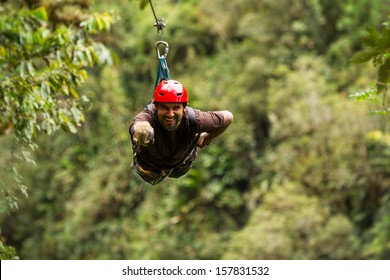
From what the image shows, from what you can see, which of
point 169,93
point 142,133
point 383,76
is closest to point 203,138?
point 169,93

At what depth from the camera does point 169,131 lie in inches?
231

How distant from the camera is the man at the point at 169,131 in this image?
559 centimetres

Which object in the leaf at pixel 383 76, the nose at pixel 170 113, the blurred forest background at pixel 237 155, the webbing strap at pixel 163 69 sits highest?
the blurred forest background at pixel 237 155

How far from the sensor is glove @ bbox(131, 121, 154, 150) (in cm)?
533

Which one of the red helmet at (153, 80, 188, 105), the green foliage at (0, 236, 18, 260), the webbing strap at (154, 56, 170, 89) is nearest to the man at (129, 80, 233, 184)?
the red helmet at (153, 80, 188, 105)

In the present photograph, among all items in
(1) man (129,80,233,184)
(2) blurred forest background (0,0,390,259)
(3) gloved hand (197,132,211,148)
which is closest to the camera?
(1) man (129,80,233,184)

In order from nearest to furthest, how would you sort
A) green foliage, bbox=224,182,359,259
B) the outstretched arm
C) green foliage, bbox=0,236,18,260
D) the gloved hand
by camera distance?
1. the outstretched arm
2. the gloved hand
3. green foliage, bbox=0,236,18,260
4. green foliage, bbox=224,182,359,259

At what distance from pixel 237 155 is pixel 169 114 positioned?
16727mm

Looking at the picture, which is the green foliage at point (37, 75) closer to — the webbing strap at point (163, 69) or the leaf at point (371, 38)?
the webbing strap at point (163, 69)

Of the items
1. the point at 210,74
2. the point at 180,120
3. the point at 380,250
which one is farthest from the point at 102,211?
the point at 180,120

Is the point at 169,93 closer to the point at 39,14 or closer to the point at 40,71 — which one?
the point at 40,71

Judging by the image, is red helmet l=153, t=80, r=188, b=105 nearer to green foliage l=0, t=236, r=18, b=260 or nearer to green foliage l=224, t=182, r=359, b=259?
green foliage l=0, t=236, r=18, b=260

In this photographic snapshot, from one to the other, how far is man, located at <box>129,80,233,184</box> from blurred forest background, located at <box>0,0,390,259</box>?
10.3 m

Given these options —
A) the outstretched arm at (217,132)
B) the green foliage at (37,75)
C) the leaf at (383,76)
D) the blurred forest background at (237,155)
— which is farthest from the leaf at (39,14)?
the blurred forest background at (237,155)
